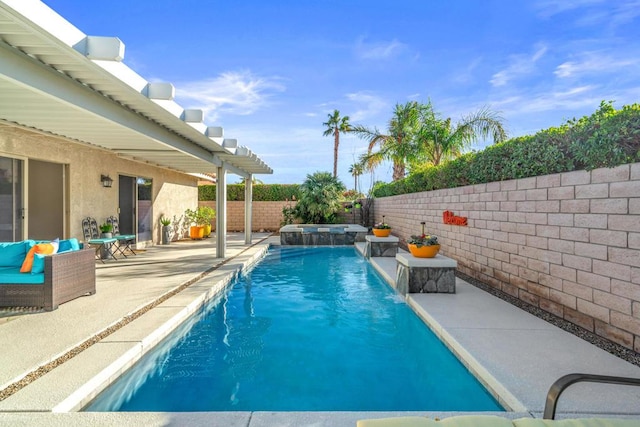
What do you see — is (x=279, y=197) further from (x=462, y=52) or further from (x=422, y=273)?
(x=422, y=273)

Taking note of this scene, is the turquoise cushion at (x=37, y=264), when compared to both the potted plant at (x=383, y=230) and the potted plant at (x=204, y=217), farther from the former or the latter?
the potted plant at (x=204, y=217)

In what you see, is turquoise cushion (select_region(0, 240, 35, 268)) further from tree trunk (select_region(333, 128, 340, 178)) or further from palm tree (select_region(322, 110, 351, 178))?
tree trunk (select_region(333, 128, 340, 178))

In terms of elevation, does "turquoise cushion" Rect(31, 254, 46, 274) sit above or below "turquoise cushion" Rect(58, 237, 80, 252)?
below

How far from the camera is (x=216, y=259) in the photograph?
31.0 ft

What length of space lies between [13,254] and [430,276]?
251 inches

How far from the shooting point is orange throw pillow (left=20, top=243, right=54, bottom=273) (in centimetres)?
488

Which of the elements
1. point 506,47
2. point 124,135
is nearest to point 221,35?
point 124,135

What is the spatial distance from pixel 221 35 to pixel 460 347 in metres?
10.4

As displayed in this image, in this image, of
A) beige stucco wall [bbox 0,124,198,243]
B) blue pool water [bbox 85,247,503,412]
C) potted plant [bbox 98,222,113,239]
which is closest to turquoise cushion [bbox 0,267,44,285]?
blue pool water [bbox 85,247,503,412]

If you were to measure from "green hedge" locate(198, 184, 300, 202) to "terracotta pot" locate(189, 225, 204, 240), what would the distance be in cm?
565

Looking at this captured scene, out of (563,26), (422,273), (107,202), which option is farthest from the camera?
(107,202)

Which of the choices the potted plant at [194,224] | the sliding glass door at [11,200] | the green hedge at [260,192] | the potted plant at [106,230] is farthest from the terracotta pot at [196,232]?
the sliding glass door at [11,200]

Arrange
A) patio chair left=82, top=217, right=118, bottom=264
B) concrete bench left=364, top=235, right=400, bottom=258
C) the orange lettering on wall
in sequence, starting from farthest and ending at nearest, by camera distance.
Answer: concrete bench left=364, top=235, right=400, bottom=258
patio chair left=82, top=217, right=118, bottom=264
the orange lettering on wall

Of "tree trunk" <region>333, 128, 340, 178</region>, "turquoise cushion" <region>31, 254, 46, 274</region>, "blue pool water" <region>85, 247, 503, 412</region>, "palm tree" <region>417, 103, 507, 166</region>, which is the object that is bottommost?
"blue pool water" <region>85, 247, 503, 412</region>
